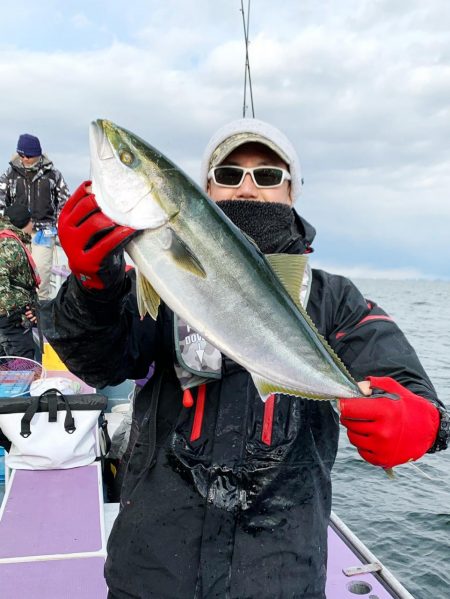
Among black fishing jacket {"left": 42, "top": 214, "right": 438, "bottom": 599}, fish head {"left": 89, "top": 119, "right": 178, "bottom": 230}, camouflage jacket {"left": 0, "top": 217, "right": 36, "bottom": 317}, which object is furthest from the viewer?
camouflage jacket {"left": 0, "top": 217, "right": 36, "bottom": 317}

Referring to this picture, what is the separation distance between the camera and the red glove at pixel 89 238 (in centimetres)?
194

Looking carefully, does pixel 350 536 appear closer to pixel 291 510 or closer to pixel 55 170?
pixel 291 510

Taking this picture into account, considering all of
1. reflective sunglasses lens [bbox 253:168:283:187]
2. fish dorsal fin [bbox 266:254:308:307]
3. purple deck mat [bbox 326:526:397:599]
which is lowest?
purple deck mat [bbox 326:526:397:599]

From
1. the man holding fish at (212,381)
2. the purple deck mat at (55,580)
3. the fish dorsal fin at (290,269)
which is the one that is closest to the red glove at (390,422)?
the man holding fish at (212,381)

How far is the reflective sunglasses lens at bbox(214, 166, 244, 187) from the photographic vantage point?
2.62 metres

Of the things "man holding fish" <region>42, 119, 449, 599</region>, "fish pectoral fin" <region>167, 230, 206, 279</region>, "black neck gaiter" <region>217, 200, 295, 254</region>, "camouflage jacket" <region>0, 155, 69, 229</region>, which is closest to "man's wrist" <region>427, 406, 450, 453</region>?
"man holding fish" <region>42, 119, 449, 599</region>

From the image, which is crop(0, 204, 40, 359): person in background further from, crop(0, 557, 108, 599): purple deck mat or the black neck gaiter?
the black neck gaiter

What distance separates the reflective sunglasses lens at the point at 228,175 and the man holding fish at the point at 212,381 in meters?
0.48

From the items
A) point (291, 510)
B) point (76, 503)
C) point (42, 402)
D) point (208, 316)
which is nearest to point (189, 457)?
point (291, 510)

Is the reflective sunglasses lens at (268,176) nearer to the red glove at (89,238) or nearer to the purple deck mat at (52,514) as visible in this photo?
the red glove at (89,238)

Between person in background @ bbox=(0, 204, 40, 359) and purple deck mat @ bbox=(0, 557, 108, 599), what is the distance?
4.96m

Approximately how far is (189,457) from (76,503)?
2.73 m

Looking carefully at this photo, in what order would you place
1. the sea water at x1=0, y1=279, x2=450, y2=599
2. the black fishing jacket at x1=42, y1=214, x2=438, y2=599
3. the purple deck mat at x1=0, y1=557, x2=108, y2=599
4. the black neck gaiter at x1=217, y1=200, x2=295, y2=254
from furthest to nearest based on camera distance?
the sea water at x1=0, y1=279, x2=450, y2=599
the purple deck mat at x1=0, y1=557, x2=108, y2=599
the black neck gaiter at x1=217, y1=200, x2=295, y2=254
the black fishing jacket at x1=42, y1=214, x2=438, y2=599

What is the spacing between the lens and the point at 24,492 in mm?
4586
